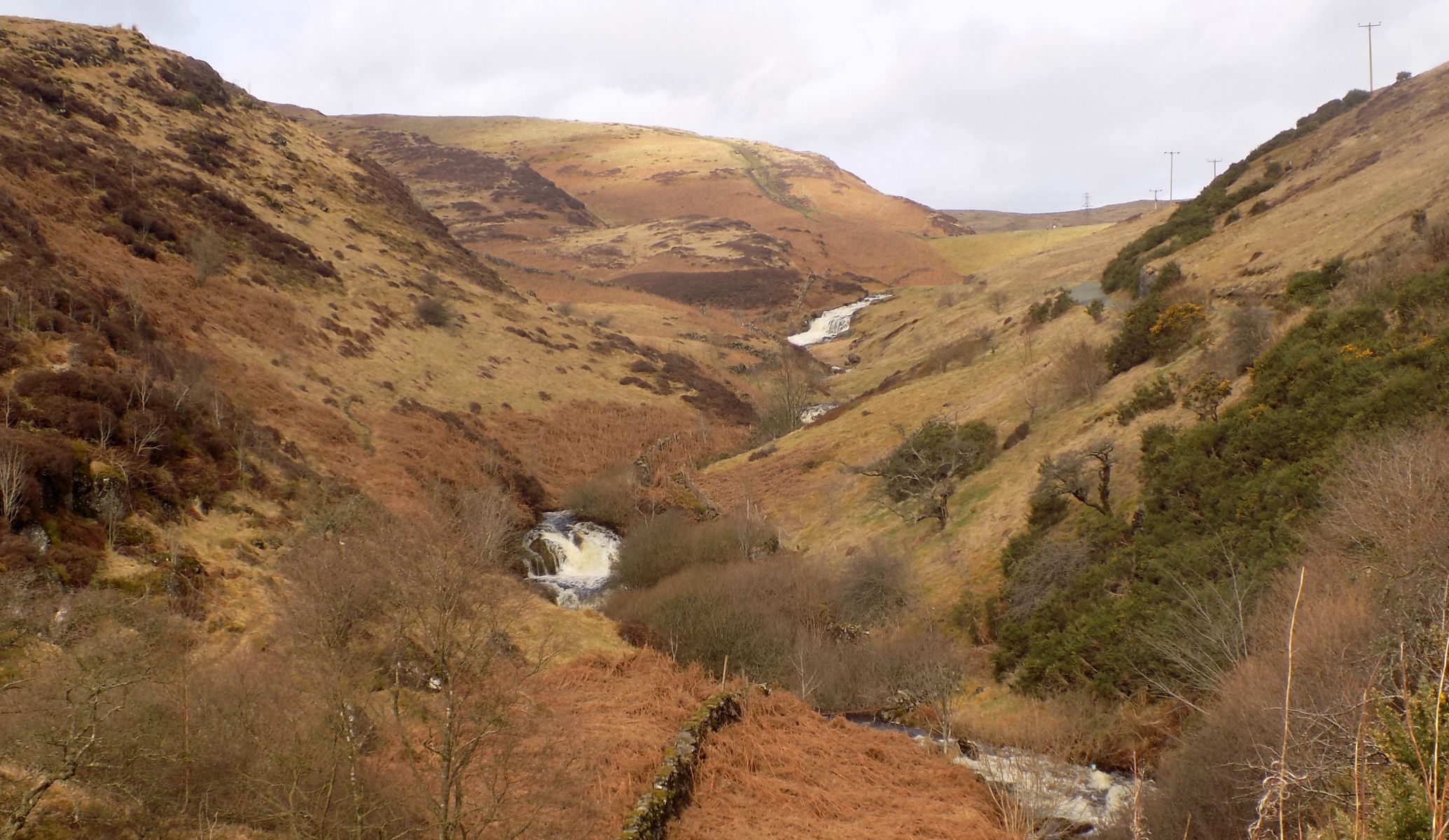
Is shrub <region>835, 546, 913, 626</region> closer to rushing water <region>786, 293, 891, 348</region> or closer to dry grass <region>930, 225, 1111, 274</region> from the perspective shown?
rushing water <region>786, 293, 891, 348</region>

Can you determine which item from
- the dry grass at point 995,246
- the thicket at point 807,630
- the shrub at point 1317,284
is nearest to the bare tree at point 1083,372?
the shrub at point 1317,284

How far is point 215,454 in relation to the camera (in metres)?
19.7

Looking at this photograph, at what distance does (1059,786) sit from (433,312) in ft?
120

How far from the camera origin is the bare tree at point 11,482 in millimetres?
12500

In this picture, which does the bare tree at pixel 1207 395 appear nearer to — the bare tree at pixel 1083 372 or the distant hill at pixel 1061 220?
the bare tree at pixel 1083 372

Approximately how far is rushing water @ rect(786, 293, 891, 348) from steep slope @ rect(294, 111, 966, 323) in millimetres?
4158

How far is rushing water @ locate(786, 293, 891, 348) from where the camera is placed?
75.6 meters

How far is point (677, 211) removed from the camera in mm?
133875

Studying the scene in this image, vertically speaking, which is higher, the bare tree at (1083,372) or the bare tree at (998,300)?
the bare tree at (998,300)

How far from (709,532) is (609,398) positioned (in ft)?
59.0

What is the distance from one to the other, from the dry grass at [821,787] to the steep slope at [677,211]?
7387 centimetres

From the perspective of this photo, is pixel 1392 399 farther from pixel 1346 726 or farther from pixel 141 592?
pixel 141 592

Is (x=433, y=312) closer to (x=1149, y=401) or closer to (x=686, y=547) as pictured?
(x=686, y=547)

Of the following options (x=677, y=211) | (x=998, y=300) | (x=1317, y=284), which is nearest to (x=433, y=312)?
(x=998, y=300)
